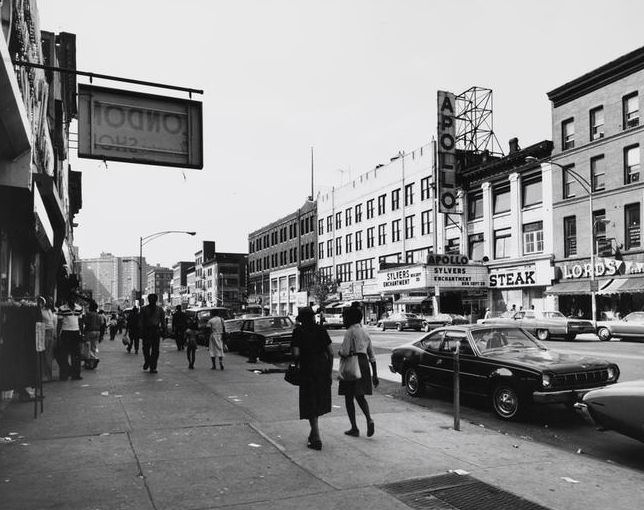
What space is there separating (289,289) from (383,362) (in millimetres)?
61252

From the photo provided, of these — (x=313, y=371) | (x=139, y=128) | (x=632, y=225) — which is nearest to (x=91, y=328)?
(x=139, y=128)

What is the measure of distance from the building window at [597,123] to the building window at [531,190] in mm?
5021

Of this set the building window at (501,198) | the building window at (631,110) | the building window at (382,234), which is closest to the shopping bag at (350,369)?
the building window at (631,110)

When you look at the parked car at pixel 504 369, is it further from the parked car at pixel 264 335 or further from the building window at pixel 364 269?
the building window at pixel 364 269

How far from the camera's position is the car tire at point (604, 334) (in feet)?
93.4

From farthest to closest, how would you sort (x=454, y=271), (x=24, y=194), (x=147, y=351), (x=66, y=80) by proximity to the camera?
(x=454, y=271), (x=66, y=80), (x=147, y=351), (x=24, y=194)

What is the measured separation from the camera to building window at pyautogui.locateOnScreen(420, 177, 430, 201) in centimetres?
5095

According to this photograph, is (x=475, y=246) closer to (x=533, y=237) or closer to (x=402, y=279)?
(x=533, y=237)

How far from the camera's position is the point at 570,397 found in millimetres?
8625

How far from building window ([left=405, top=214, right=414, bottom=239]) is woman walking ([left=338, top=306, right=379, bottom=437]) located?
151ft

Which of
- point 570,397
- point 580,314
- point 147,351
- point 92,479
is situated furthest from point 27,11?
point 580,314

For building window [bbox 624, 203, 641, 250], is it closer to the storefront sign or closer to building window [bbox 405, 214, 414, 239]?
the storefront sign

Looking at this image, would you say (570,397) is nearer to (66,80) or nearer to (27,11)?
(27,11)

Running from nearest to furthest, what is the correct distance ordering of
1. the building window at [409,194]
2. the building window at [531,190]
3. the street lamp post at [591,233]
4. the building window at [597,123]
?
the street lamp post at [591,233] < the building window at [597,123] < the building window at [531,190] < the building window at [409,194]
